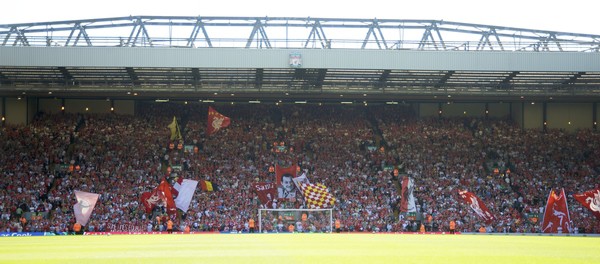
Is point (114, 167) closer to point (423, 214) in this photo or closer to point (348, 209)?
point (348, 209)

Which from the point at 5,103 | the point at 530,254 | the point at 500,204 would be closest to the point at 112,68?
the point at 5,103

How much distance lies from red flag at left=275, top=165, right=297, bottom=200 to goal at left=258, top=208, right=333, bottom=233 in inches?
121

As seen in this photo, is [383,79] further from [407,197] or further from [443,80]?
[407,197]

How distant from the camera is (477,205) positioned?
157ft

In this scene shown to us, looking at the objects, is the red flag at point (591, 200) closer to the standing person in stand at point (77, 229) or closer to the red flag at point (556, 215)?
the red flag at point (556, 215)

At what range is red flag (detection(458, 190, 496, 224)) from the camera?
4734 cm

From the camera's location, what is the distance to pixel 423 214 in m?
48.1

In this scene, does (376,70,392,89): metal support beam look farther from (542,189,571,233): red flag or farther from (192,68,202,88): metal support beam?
(542,189,571,233): red flag

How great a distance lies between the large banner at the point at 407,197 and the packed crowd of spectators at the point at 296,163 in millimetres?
599

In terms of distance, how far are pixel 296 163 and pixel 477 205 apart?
480 inches

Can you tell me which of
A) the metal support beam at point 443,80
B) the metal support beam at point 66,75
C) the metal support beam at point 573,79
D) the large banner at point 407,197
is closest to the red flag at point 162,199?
the metal support beam at point 66,75

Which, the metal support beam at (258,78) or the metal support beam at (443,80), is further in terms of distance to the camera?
the metal support beam at (443,80)

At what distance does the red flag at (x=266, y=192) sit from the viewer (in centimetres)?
4900

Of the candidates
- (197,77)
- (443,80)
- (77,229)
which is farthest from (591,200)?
(77,229)
